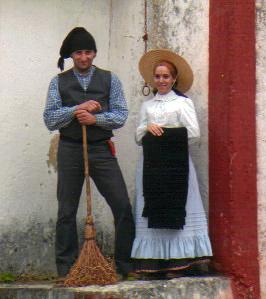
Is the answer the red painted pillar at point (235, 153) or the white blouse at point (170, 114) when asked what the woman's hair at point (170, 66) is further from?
the red painted pillar at point (235, 153)

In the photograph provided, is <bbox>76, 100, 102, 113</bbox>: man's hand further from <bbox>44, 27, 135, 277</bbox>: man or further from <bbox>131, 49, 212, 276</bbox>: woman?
<bbox>131, 49, 212, 276</bbox>: woman

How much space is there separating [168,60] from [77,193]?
132cm

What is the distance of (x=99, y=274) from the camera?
6883 mm

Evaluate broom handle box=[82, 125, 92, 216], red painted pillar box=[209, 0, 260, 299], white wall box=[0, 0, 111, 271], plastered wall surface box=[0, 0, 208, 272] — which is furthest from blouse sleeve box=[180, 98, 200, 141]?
white wall box=[0, 0, 111, 271]

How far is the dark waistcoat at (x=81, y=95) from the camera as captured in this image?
723 cm

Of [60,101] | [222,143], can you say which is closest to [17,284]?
[60,101]

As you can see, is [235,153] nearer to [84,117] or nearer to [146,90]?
[146,90]

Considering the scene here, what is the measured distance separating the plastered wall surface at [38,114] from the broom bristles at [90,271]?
950 mm

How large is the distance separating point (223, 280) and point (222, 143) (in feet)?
3.64

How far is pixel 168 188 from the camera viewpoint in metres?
7.15

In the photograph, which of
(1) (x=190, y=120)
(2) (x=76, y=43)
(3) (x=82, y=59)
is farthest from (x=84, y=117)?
(1) (x=190, y=120)

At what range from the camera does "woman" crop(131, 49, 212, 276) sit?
7.15 metres

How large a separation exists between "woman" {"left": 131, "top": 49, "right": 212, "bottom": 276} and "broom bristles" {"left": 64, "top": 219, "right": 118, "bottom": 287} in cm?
42

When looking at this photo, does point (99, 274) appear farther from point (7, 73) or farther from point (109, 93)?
point (7, 73)
